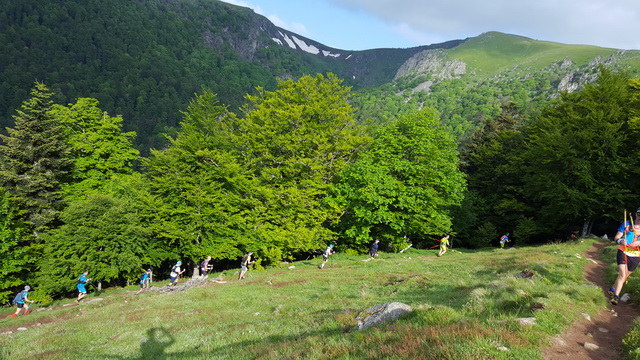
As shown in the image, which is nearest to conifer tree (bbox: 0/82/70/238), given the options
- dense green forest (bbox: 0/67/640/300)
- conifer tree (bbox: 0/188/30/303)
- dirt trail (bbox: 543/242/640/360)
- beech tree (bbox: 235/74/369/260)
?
dense green forest (bbox: 0/67/640/300)

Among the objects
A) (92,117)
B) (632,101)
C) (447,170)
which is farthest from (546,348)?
(92,117)

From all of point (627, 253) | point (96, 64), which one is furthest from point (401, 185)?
point (96, 64)

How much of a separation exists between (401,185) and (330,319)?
20.5m

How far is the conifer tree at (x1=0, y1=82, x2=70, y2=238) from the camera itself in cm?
2691

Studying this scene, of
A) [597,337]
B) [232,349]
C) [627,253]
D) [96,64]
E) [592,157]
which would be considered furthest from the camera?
[96,64]

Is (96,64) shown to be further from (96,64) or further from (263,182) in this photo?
(263,182)

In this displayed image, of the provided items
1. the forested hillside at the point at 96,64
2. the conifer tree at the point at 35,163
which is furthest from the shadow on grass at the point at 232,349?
the forested hillside at the point at 96,64

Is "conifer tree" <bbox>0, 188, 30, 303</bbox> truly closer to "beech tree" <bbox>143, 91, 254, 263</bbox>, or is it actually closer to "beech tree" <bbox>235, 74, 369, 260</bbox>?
"beech tree" <bbox>143, 91, 254, 263</bbox>

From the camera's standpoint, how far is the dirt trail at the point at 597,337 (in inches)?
223

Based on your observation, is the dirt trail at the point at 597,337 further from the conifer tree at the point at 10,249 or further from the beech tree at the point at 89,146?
the beech tree at the point at 89,146

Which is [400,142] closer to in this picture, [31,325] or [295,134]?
[295,134]

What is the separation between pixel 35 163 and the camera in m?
27.8

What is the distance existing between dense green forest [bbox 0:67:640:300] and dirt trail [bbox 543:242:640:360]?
19.0m

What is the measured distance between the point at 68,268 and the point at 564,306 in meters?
31.2
